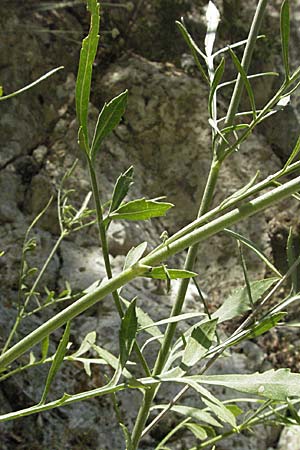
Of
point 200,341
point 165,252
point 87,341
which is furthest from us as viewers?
point 87,341

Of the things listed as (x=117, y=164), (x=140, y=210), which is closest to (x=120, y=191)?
(x=140, y=210)

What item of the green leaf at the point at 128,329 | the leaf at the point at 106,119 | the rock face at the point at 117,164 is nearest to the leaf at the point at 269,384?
the green leaf at the point at 128,329

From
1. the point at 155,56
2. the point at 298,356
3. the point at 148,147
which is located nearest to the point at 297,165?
the point at 298,356

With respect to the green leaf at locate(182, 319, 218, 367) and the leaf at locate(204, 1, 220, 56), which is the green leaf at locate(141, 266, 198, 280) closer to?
the green leaf at locate(182, 319, 218, 367)

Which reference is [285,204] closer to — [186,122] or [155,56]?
[186,122]

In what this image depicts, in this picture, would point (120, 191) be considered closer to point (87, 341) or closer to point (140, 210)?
point (140, 210)

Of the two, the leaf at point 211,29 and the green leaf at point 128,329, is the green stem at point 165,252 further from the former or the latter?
the leaf at point 211,29

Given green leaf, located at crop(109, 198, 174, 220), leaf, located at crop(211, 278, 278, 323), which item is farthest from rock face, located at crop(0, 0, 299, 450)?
green leaf, located at crop(109, 198, 174, 220)
